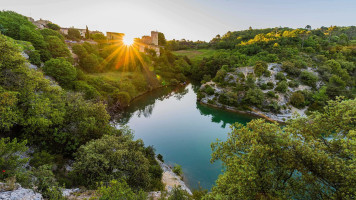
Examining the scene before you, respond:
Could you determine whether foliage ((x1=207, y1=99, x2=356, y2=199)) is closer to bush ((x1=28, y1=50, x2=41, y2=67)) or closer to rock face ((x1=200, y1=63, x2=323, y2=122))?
rock face ((x1=200, y1=63, x2=323, y2=122))

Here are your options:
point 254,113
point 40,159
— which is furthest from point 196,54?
point 40,159

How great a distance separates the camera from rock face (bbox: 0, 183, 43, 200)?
22.1ft

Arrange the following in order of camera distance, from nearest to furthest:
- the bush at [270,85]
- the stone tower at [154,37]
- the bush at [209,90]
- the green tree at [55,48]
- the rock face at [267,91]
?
the green tree at [55,48]
the rock face at [267,91]
the bush at [270,85]
the bush at [209,90]
the stone tower at [154,37]

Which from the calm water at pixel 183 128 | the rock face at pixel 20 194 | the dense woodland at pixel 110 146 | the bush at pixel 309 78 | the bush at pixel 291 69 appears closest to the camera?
the rock face at pixel 20 194

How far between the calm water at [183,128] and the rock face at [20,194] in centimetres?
1346

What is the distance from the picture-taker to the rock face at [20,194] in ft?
22.1

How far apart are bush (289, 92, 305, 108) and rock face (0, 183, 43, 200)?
44386 mm

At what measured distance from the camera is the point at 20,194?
7082 millimetres

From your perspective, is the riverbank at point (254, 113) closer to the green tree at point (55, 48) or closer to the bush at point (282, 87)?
the bush at point (282, 87)

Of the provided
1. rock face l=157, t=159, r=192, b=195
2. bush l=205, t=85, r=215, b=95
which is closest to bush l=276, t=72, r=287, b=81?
bush l=205, t=85, r=215, b=95

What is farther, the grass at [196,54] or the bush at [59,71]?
the grass at [196,54]

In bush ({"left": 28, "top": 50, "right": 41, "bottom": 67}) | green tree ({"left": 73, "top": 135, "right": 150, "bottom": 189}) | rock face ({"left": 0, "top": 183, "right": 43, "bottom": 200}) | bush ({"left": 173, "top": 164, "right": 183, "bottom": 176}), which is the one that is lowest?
bush ({"left": 173, "top": 164, "right": 183, "bottom": 176})

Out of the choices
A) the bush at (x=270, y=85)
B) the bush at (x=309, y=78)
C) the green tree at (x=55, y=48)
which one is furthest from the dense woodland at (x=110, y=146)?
the bush at (x=309, y=78)

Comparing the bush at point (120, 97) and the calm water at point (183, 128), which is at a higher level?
the bush at point (120, 97)
